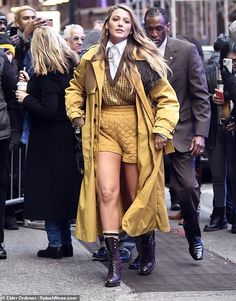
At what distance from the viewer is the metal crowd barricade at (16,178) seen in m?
10.5

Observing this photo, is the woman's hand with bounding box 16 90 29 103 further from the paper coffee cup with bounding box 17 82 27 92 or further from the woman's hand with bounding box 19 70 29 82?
the woman's hand with bounding box 19 70 29 82

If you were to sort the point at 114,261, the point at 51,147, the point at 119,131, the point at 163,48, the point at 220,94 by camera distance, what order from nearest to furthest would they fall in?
the point at 114,261 → the point at 119,131 → the point at 163,48 → the point at 51,147 → the point at 220,94

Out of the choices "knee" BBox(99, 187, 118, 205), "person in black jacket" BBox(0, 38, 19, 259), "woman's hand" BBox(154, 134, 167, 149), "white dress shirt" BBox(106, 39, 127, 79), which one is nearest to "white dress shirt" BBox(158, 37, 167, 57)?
"white dress shirt" BBox(106, 39, 127, 79)

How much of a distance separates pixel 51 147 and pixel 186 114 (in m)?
1.13

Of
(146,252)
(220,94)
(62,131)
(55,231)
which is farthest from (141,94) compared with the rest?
(220,94)

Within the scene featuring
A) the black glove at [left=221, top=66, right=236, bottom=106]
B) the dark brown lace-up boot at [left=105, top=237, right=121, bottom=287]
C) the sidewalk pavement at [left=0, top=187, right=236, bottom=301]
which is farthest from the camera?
the black glove at [left=221, top=66, right=236, bottom=106]

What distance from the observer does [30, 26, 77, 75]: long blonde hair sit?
8.51 metres

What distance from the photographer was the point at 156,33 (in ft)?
27.5

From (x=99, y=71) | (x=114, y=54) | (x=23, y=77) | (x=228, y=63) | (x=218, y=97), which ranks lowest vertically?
(x=218, y=97)

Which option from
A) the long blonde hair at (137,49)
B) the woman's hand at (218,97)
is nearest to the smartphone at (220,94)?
the woman's hand at (218,97)

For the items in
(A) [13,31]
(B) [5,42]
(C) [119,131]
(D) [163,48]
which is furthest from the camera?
(A) [13,31]

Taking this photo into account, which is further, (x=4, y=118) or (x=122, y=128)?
(x=4, y=118)

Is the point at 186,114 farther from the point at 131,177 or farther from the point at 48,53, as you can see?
the point at 48,53

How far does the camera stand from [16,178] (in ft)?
34.9
